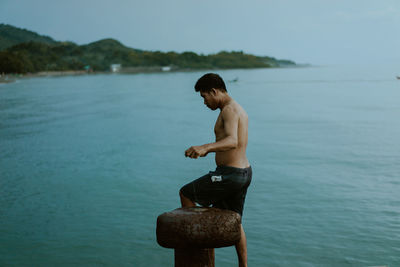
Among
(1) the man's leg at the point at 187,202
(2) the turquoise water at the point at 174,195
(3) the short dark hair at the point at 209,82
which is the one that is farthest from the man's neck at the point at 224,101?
(2) the turquoise water at the point at 174,195

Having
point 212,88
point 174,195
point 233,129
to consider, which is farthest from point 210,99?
point 174,195

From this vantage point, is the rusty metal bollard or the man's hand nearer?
the man's hand

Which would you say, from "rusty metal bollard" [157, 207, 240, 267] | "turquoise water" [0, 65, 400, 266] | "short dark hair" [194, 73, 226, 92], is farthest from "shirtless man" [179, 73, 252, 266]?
"turquoise water" [0, 65, 400, 266]

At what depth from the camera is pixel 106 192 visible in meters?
14.4

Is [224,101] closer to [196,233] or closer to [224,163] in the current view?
[224,163]

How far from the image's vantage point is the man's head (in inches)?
163

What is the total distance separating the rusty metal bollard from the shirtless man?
11.8 inches

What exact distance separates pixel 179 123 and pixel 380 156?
18.4m

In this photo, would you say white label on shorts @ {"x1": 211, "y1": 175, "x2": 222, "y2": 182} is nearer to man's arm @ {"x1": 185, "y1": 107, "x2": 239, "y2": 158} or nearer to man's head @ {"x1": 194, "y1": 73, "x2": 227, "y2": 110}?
man's arm @ {"x1": 185, "y1": 107, "x2": 239, "y2": 158}

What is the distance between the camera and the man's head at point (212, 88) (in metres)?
4.13

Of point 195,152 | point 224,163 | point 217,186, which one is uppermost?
point 195,152

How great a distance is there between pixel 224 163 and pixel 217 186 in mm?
234

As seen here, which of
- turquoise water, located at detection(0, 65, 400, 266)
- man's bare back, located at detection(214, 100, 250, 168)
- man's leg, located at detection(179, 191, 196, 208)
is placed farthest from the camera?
turquoise water, located at detection(0, 65, 400, 266)

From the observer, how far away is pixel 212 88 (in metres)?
4.16
